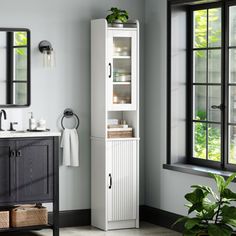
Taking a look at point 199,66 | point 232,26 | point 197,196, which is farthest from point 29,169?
point 232,26

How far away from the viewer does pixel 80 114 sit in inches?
269

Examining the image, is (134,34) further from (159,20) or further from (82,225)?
(82,225)

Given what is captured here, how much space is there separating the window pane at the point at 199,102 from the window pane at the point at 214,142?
176 millimetres

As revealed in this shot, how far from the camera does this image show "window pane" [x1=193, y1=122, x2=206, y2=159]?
21.6 ft

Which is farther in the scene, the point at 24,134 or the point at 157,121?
the point at 157,121

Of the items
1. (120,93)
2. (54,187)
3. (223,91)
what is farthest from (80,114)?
(223,91)

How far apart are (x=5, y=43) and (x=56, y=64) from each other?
0.58 metres

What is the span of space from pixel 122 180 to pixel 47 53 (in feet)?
4.74

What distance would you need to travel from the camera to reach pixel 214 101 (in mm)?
6410

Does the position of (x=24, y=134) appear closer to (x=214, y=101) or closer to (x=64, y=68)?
(x=64, y=68)

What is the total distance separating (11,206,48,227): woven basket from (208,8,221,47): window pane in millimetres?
2222

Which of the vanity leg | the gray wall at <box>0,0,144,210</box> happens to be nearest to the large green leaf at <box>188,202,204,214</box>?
the vanity leg

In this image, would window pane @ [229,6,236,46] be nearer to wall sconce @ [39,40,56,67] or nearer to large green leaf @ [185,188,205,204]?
large green leaf @ [185,188,205,204]

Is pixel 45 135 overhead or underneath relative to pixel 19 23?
underneath
